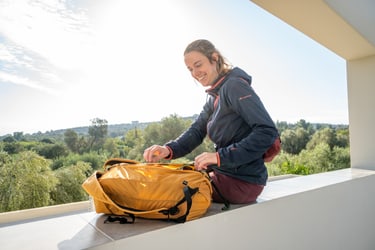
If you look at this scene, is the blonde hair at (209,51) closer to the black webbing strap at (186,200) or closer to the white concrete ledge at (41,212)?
the black webbing strap at (186,200)

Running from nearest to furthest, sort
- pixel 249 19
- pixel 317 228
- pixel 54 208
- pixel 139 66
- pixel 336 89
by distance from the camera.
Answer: pixel 317 228, pixel 54 208, pixel 139 66, pixel 249 19, pixel 336 89

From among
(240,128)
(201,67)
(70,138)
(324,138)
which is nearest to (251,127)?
(240,128)

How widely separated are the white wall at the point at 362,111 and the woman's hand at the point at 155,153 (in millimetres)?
2157

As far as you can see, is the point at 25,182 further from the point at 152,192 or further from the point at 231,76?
the point at 231,76

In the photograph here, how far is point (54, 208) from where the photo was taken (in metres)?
1.84

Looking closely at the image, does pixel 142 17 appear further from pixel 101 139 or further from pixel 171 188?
pixel 171 188

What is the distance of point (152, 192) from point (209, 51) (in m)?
0.66

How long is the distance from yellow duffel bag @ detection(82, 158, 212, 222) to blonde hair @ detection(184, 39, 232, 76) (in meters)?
0.50

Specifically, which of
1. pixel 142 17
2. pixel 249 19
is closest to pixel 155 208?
pixel 142 17

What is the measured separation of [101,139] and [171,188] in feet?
6.72

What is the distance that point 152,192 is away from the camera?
879 millimetres

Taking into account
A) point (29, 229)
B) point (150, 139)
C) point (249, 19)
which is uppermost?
point (249, 19)

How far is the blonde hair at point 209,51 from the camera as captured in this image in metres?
1.16

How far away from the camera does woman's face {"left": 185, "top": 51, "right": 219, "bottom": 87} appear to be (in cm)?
117
